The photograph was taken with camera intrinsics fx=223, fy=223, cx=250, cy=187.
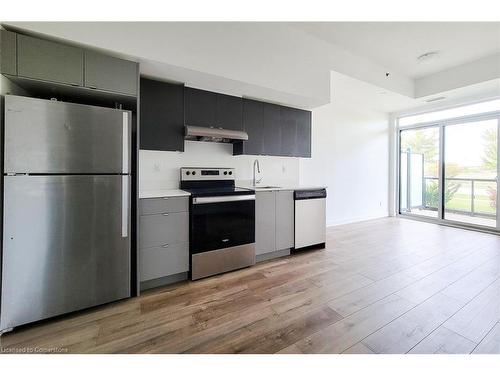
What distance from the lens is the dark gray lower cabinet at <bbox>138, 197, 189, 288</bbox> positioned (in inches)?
85.7

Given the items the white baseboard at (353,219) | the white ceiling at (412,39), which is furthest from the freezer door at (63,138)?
the white baseboard at (353,219)

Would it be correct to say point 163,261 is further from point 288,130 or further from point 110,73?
point 288,130

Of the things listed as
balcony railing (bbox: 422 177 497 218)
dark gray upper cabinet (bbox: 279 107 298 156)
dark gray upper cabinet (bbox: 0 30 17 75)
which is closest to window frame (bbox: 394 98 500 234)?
balcony railing (bbox: 422 177 497 218)

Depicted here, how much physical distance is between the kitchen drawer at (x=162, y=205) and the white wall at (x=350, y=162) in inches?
105

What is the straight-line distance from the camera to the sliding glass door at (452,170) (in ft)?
14.4

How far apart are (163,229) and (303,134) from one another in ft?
8.64

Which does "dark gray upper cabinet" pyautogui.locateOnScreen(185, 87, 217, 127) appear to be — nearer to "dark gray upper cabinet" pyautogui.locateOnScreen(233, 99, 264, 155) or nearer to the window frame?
"dark gray upper cabinet" pyautogui.locateOnScreen(233, 99, 264, 155)

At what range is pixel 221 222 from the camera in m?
2.58

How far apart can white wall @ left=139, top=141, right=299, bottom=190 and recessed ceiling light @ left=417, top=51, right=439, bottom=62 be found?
2.66 meters

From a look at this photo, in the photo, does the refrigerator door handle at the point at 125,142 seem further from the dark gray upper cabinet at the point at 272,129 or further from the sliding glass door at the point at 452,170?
the sliding glass door at the point at 452,170

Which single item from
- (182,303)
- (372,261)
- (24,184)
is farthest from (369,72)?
(24,184)

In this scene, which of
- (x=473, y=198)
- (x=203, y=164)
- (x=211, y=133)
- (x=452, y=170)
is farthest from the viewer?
(x=452, y=170)

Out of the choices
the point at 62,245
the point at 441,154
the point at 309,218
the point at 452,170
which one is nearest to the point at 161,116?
the point at 62,245
